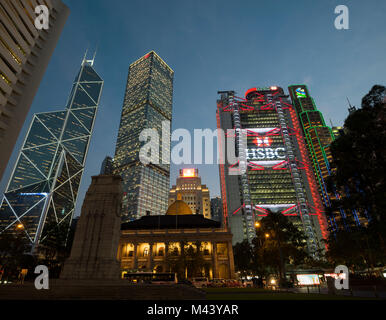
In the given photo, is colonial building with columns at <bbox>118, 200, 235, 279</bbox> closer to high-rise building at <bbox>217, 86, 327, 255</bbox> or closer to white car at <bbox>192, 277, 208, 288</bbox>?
white car at <bbox>192, 277, 208, 288</bbox>

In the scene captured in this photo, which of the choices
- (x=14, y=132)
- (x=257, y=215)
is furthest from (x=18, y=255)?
(x=257, y=215)

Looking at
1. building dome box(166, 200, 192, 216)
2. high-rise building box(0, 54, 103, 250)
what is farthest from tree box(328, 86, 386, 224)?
high-rise building box(0, 54, 103, 250)

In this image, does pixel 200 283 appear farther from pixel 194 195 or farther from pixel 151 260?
pixel 194 195

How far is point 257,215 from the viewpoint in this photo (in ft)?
409

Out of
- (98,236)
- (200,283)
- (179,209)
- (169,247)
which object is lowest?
(200,283)

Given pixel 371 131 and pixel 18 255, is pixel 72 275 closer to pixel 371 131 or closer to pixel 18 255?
pixel 371 131

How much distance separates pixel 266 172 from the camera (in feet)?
454

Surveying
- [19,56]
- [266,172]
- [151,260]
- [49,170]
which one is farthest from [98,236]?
[49,170]

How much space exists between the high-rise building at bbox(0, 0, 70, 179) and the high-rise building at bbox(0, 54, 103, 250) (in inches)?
4573

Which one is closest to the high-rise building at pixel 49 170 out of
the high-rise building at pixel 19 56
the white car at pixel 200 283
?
the high-rise building at pixel 19 56

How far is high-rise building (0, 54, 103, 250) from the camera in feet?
478

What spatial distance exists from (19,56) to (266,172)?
12819cm

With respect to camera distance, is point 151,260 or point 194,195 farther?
point 194,195

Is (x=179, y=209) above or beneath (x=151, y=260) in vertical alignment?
above
